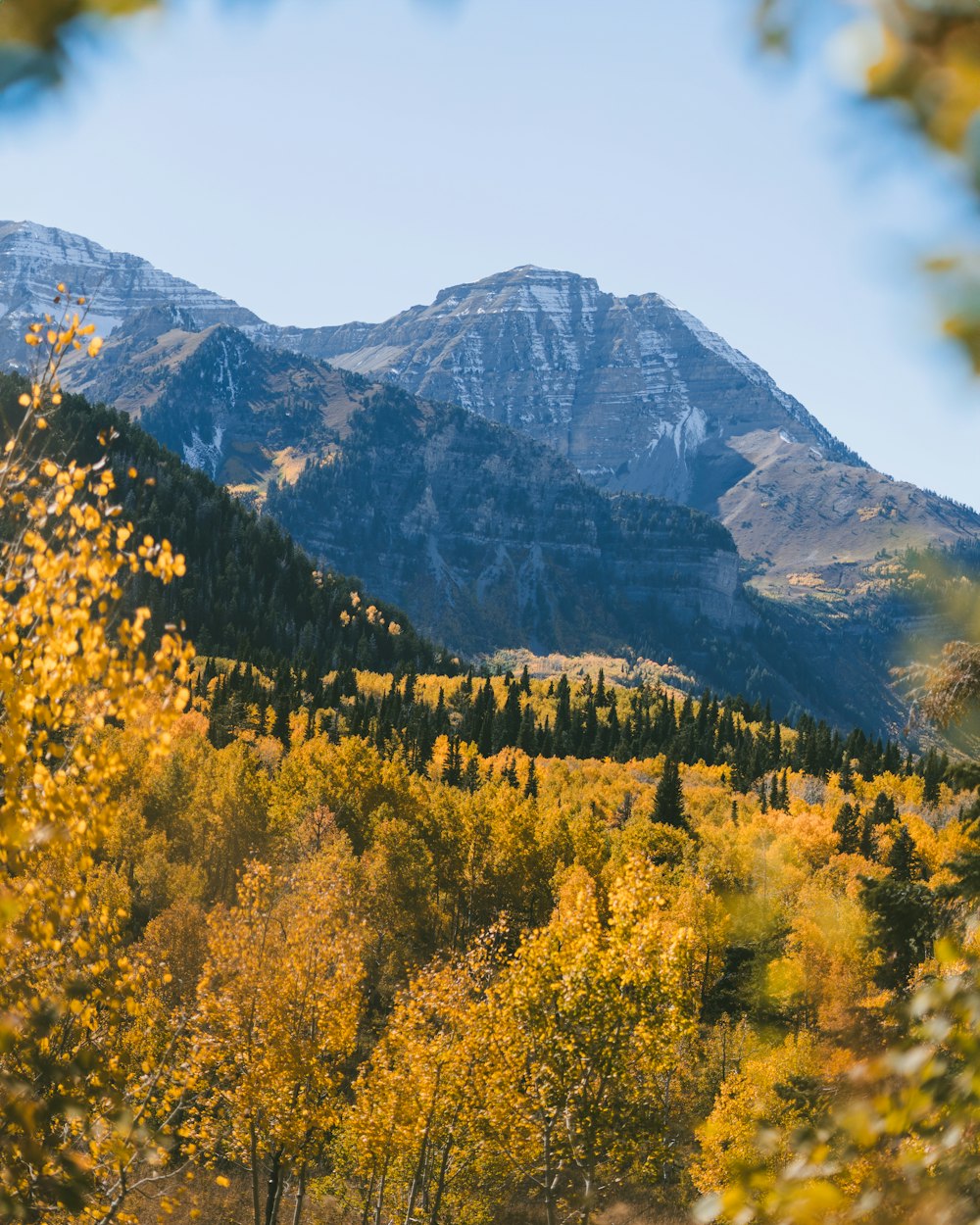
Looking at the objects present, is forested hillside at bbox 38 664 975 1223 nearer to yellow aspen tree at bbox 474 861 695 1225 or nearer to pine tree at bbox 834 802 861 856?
yellow aspen tree at bbox 474 861 695 1225

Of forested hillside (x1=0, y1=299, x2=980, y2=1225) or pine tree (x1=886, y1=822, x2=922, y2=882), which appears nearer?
forested hillside (x1=0, y1=299, x2=980, y2=1225)

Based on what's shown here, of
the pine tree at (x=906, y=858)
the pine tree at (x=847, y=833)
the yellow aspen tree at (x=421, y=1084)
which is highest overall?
the pine tree at (x=906, y=858)

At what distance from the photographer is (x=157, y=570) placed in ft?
31.2

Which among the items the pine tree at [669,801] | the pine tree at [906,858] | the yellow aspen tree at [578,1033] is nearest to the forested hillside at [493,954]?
the yellow aspen tree at [578,1033]

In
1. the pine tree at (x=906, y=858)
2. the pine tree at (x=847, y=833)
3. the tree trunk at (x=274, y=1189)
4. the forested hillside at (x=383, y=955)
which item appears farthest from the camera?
the pine tree at (x=847, y=833)

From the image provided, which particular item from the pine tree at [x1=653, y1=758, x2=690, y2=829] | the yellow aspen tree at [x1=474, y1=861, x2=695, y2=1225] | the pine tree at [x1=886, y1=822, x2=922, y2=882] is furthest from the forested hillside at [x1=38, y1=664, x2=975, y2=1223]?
the pine tree at [x1=886, y1=822, x2=922, y2=882]

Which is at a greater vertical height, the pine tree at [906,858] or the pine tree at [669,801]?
the pine tree at [906,858]

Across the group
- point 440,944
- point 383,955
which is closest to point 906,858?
point 440,944

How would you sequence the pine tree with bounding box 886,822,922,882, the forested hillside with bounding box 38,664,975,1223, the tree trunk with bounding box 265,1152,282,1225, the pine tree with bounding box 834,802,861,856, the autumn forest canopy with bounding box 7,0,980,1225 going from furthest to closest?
the pine tree with bounding box 834,802,861,856 → the pine tree with bounding box 886,822,922,882 → the tree trunk with bounding box 265,1152,282,1225 → the forested hillside with bounding box 38,664,975,1223 → the autumn forest canopy with bounding box 7,0,980,1225

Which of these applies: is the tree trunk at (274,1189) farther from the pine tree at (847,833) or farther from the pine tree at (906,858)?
the pine tree at (847,833)

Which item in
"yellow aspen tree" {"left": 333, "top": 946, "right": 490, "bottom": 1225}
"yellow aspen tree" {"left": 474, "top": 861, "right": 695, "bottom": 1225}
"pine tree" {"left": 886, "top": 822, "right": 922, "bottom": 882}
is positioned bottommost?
"yellow aspen tree" {"left": 333, "top": 946, "right": 490, "bottom": 1225}

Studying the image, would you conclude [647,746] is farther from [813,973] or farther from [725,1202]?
[725,1202]

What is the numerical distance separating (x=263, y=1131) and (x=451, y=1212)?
12079 mm

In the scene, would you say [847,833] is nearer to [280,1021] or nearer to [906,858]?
[906,858]
